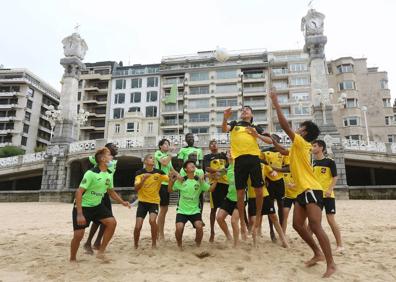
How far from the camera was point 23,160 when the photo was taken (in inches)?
1185

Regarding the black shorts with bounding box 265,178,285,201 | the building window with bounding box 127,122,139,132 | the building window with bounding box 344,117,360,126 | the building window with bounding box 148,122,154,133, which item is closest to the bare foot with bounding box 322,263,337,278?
the black shorts with bounding box 265,178,285,201

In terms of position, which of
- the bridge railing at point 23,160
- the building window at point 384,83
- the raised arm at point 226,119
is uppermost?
the building window at point 384,83

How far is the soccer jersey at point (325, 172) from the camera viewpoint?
19.9 ft

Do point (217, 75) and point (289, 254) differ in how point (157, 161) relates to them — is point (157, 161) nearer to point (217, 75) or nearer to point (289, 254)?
point (289, 254)

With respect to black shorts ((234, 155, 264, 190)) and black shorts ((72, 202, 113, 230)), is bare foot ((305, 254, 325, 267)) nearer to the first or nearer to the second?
black shorts ((234, 155, 264, 190))

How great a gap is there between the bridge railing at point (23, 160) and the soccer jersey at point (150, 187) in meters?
26.0

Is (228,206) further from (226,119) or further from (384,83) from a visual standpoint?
(384,83)

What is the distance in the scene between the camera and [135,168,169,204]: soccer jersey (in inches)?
244

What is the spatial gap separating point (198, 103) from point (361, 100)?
26588mm

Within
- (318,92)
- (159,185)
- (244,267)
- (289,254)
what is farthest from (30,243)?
(318,92)

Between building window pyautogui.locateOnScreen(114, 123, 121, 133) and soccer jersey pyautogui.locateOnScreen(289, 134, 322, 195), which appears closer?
soccer jersey pyautogui.locateOnScreen(289, 134, 322, 195)

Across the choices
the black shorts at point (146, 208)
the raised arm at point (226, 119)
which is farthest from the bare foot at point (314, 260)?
the black shorts at point (146, 208)

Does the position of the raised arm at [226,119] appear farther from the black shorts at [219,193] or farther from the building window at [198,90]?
the building window at [198,90]

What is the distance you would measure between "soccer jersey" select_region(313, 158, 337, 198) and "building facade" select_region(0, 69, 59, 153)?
61.8 metres
